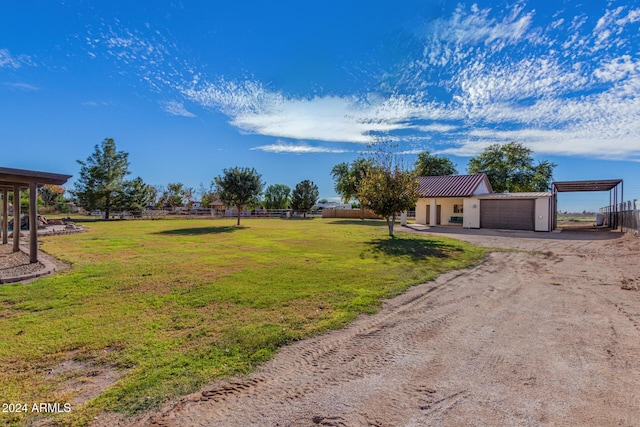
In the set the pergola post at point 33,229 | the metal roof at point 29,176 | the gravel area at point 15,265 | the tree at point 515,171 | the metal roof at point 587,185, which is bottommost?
the gravel area at point 15,265

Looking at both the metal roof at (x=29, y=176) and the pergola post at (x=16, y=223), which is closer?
the metal roof at (x=29, y=176)

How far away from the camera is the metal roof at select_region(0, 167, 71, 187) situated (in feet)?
27.1

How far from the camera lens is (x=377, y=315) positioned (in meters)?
4.94

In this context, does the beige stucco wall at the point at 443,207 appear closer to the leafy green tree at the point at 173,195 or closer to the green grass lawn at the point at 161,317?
the green grass lawn at the point at 161,317

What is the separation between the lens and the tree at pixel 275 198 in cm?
5619

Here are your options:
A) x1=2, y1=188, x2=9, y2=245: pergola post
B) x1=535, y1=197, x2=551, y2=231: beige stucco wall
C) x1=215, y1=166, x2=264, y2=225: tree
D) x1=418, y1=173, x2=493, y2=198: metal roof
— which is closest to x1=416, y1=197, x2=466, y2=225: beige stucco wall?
x1=418, y1=173, x2=493, y2=198: metal roof

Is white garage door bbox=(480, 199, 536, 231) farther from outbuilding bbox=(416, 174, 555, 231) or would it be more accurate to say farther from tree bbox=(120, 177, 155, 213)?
tree bbox=(120, 177, 155, 213)

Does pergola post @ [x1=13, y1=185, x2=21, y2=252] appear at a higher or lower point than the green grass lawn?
higher

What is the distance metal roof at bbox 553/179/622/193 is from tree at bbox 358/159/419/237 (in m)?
16.1

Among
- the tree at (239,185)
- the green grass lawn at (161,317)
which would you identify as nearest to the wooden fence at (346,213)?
the tree at (239,185)

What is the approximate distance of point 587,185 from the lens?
2436 cm

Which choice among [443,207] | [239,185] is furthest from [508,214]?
[239,185]

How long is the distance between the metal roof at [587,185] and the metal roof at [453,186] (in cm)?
565

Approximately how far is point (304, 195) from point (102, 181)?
2546 centimetres
